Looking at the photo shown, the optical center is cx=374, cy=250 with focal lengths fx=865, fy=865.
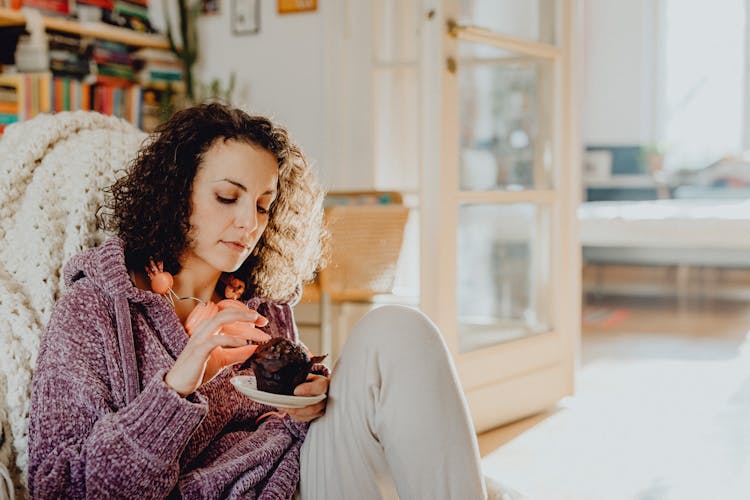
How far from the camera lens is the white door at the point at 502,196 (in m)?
2.67

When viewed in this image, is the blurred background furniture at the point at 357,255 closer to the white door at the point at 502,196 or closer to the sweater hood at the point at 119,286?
the white door at the point at 502,196

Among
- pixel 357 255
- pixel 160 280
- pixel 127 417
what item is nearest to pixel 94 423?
pixel 127 417

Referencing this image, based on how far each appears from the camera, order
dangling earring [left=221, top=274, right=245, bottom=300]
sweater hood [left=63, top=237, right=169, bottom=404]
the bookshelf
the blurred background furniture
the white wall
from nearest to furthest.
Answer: sweater hood [left=63, top=237, right=169, bottom=404] → dangling earring [left=221, top=274, right=245, bottom=300] → the blurred background furniture → the bookshelf → the white wall

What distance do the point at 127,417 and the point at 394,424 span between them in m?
0.37

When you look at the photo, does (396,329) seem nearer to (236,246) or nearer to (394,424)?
(394,424)

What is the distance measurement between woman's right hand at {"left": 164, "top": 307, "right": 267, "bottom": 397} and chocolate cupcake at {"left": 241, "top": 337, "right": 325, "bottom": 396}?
8 centimetres

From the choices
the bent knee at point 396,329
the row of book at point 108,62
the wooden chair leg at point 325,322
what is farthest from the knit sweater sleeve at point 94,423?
the row of book at point 108,62

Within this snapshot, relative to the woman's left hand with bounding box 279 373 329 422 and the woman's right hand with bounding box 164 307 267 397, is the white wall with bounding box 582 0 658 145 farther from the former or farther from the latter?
the woman's right hand with bounding box 164 307 267 397

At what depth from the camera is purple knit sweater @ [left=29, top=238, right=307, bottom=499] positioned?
1162mm

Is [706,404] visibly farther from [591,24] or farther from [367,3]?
[591,24]

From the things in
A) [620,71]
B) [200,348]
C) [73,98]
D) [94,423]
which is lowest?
[94,423]

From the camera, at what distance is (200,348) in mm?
1162

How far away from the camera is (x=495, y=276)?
3074 mm

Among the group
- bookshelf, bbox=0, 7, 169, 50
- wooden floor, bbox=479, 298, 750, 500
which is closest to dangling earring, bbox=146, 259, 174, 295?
wooden floor, bbox=479, 298, 750, 500
